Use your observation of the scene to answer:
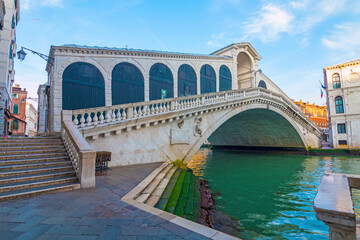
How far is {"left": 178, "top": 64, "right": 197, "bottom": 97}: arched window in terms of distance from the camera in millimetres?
16583

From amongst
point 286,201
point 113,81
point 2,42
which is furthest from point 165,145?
point 2,42

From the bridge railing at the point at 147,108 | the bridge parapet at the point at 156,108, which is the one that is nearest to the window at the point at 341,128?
the bridge parapet at the point at 156,108

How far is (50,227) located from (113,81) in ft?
36.5

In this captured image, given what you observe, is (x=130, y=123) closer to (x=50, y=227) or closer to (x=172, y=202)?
(x=172, y=202)

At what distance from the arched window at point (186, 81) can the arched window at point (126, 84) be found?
370 centimetres

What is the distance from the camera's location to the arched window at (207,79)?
18.3m

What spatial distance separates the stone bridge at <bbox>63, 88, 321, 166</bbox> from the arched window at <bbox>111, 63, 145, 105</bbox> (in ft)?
3.17

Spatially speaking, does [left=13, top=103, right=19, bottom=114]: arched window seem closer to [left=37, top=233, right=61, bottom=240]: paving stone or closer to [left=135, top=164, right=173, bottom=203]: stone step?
[left=135, top=164, right=173, bottom=203]: stone step

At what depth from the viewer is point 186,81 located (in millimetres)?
17016

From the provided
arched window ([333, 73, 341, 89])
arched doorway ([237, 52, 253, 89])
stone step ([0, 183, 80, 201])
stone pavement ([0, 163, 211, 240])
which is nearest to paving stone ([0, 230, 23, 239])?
stone pavement ([0, 163, 211, 240])

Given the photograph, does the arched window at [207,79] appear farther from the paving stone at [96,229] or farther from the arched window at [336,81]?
the arched window at [336,81]

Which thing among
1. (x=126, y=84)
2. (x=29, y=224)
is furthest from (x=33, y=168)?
(x=126, y=84)

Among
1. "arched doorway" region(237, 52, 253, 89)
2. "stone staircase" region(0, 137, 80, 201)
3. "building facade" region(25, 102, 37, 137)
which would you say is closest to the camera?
"stone staircase" region(0, 137, 80, 201)

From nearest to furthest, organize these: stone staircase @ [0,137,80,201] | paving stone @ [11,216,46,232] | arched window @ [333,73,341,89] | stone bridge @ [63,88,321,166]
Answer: paving stone @ [11,216,46,232] → stone staircase @ [0,137,80,201] → stone bridge @ [63,88,321,166] → arched window @ [333,73,341,89]
